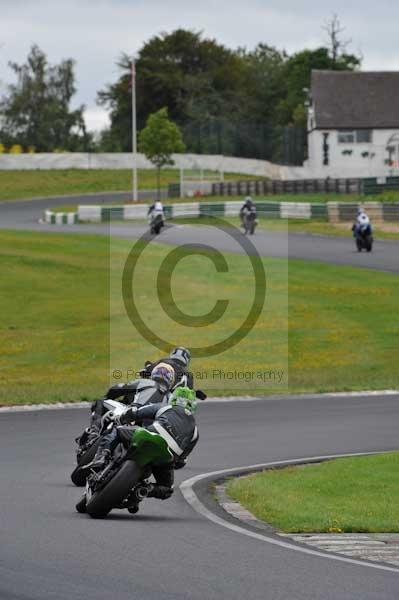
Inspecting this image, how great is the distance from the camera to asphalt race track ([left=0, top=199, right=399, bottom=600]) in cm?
799

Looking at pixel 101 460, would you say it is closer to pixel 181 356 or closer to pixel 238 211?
pixel 181 356

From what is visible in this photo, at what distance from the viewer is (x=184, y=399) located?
38.2 feet

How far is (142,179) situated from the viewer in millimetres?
89125

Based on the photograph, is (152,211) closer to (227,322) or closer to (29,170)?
(227,322)

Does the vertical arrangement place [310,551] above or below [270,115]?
below

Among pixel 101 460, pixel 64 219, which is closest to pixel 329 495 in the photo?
pixel 101 460

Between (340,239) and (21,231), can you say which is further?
(21,231)

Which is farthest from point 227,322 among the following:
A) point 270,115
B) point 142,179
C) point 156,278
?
point 270,115

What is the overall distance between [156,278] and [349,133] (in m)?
57.3

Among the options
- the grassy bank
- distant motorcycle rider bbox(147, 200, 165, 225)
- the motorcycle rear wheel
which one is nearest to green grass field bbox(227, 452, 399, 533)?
the motorcycle rear wheel

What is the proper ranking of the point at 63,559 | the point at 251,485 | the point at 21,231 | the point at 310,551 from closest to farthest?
the point at 63,559 < the point at 310,551 < the point at 251,485 < the point at 21,231

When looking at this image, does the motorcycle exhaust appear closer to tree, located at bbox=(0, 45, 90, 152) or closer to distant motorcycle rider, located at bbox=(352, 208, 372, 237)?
distant motorcycle rider, located at bbox=(352, 208, 372, 237)

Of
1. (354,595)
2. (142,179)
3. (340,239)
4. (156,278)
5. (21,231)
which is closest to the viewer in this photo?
(354,595)

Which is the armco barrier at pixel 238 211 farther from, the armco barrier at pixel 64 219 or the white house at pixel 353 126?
the white house at pixel 353 126
